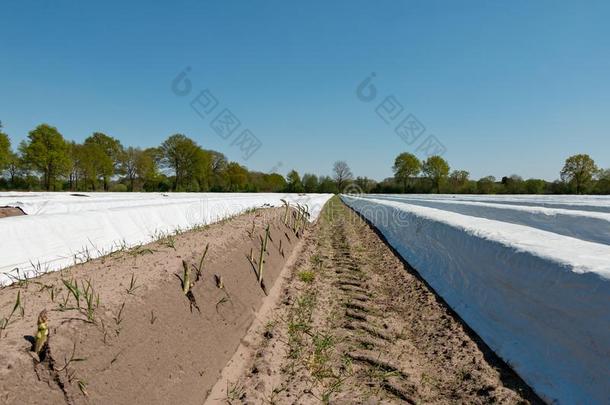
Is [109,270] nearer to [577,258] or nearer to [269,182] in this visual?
[577,258]

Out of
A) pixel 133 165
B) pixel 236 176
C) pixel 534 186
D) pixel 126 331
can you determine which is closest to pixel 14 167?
pixel 133 165

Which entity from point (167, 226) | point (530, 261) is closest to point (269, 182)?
point (167, 226)

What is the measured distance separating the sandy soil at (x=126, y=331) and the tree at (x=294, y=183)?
2484 inches

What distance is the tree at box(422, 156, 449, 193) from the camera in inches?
2123

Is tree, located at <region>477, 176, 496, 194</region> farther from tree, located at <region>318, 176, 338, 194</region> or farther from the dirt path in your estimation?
the dirt path

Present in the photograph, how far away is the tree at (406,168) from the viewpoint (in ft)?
196

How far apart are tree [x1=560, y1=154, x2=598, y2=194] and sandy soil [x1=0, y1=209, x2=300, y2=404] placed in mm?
48986

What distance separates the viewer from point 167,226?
6.49 metres

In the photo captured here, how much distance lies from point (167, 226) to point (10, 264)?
3223 millimetres

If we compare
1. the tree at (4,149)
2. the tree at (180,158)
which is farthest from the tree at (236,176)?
the tree at (4,149)

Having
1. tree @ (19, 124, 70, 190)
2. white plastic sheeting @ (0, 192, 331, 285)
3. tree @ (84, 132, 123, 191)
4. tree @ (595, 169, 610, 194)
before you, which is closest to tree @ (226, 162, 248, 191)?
tree @ (84, 132, 123, 191)

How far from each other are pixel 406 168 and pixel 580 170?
81.1 feet

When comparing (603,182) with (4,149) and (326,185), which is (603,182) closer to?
(326,185)

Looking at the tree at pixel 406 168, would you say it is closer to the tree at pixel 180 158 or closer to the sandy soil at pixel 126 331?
the tree at pixel 180 158
